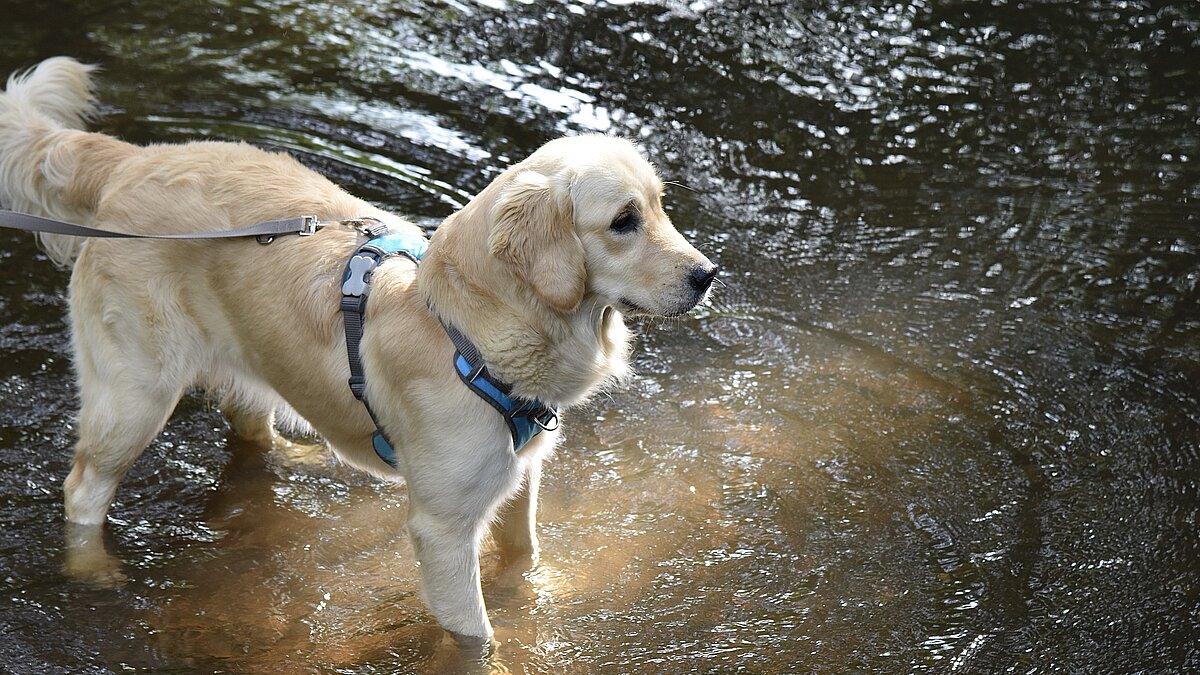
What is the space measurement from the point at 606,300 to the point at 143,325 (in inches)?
77.3

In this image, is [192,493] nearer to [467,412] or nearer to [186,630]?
[186,630]

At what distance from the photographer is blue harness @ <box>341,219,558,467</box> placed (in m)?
3.71

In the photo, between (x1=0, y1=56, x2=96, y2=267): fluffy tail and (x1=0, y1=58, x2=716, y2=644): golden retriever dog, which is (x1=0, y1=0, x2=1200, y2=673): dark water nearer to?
(x1=0, y1=58, x2=716, y2=644): golden retriever dog

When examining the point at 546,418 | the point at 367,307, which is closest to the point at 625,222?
the point at 546,418

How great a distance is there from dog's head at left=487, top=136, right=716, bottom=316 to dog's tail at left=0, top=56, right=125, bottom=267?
205 centimetres

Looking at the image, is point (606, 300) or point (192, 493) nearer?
point (606, 300)

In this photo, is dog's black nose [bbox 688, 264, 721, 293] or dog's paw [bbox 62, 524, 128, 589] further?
dog's paw [bbox 62, 524, 128, 589]

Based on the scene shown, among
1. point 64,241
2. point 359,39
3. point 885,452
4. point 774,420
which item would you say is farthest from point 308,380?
point 359,39

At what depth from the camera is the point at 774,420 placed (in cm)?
546

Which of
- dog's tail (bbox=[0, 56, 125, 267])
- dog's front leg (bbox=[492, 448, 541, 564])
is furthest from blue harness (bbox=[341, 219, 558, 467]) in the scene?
dog's tail (bbox=[0, 56, 125, 267])

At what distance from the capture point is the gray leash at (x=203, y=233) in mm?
3945

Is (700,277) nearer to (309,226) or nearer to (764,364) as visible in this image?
(309,226)

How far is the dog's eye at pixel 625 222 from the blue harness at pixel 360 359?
0.64 metres

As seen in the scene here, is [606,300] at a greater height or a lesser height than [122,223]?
greater
